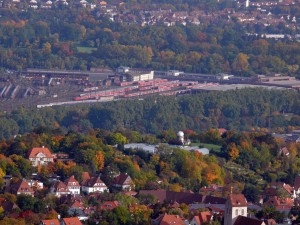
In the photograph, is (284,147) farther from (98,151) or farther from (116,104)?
(116,104)

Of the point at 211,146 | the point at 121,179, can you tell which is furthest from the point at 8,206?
the point at 211,146

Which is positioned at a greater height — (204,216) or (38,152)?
(204,216)

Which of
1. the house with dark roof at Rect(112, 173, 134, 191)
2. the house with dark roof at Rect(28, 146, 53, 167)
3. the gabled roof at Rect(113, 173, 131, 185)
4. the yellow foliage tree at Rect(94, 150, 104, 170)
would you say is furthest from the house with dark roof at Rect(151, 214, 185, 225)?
the house with dark roof at Rect(28, 146, 53, 167)

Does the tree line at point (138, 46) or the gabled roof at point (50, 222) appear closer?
the gabled roof at point (50, 222)

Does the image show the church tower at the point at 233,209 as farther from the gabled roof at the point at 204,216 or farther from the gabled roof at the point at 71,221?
the gabled roof at the point at 71,221

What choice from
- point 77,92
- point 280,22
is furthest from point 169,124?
point 280,22

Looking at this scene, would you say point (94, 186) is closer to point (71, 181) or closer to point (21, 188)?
point (71, 181)

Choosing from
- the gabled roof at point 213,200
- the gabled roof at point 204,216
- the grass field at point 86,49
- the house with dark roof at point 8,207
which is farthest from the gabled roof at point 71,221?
the grass field at point 86,49
